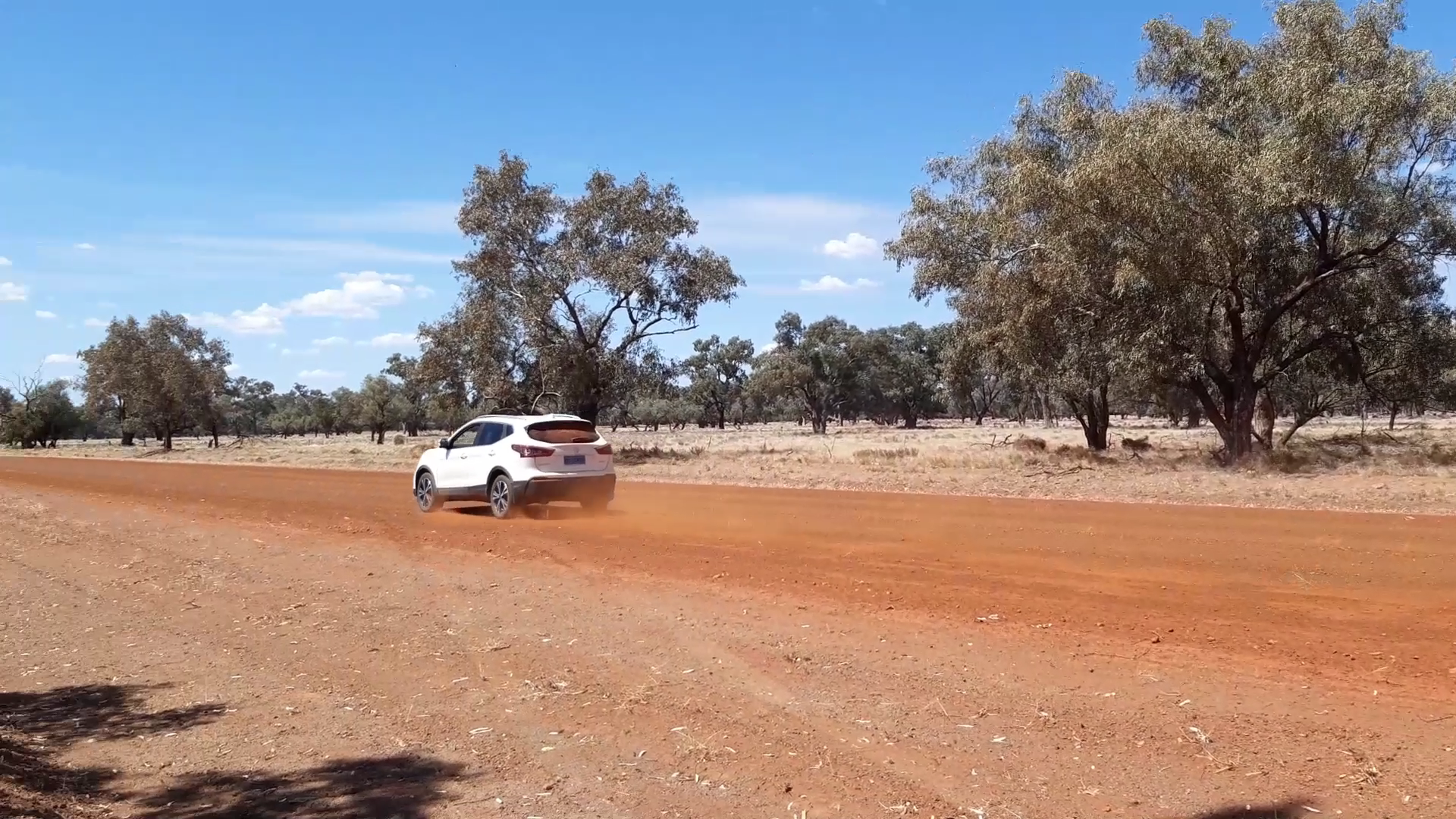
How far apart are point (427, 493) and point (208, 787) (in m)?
13.4

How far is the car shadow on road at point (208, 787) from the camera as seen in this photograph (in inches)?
195

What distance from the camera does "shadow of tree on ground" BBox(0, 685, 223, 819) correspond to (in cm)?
496

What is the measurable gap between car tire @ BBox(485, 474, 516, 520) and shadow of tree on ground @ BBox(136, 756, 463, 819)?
1112 centimetres

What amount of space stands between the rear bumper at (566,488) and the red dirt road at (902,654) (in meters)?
1.23

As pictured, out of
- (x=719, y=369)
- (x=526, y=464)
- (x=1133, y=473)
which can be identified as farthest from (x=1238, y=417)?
(x=719, y=369)

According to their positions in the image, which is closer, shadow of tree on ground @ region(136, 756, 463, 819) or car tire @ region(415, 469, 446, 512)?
shadow of tree on ground @ region(136, 756, 463, 819)

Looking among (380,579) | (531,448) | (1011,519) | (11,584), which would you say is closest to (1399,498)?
(1011,519)

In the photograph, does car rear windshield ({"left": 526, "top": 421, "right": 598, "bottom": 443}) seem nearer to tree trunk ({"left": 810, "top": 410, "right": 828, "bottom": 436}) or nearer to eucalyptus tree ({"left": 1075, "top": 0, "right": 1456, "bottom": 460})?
eucalyptus tree ({"left": 1075, "top": 0, "right": 1456, "bottom": 460})

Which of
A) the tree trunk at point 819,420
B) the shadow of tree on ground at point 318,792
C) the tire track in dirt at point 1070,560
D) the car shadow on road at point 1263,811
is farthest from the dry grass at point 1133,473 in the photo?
the tree trunk at point 819,420

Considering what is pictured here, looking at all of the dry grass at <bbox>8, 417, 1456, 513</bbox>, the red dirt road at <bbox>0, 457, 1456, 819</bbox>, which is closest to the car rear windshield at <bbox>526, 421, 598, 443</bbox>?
the red dirt road at <bbox>0, 457, 1456, 819</bbox>

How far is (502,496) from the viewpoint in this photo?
1692cm

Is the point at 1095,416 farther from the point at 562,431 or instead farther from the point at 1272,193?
the point at 562,431

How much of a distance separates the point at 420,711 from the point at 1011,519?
11.2m

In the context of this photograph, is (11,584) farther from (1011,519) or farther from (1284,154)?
(1284,154)
